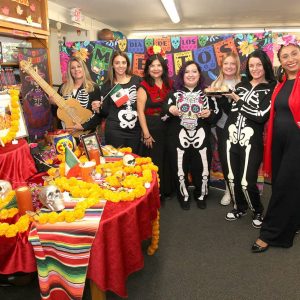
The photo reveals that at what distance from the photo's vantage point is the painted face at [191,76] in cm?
271

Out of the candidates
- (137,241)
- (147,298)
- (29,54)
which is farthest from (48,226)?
(29,54)

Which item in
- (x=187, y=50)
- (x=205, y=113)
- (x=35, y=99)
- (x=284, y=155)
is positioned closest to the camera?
(x=284, y=155)

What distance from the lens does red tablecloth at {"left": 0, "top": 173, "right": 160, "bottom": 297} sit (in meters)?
1.43

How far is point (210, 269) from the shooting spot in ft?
7.13

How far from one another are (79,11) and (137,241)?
6592 millimetres

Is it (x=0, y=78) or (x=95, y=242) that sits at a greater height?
(x=0, y=78)

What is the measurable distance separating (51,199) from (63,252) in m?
0.27

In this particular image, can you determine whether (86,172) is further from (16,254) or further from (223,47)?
(223,47)

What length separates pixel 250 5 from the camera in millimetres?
7133

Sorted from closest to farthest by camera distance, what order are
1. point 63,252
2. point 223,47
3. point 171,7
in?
point 63,252, point 223,47, point 171,7

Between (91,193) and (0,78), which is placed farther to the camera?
(0,78)

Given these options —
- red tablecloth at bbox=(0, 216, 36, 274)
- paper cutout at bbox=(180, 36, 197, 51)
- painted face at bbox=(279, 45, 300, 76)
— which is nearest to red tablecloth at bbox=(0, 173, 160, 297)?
red tablecloth at bbox=(0, 216, 36, 274)

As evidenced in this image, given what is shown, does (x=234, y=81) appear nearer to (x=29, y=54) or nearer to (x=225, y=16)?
(x=29, y=54)

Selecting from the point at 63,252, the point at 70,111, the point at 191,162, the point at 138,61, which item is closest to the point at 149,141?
the point at 191,162
